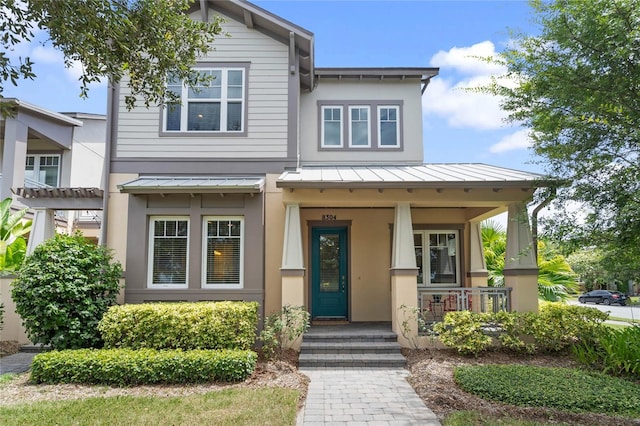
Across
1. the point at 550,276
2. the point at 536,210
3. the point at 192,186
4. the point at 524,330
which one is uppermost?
the point at 192,186

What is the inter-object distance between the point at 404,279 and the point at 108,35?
7275mm

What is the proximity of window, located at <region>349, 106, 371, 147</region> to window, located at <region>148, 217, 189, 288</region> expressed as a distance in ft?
18.1

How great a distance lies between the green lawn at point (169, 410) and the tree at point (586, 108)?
19.3 feet

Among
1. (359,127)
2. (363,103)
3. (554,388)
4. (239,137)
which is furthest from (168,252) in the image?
(554,388)

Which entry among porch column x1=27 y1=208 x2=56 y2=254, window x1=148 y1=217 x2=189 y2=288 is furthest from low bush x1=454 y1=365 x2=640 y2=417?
porch column x1=27 y1=208 x2=56 y2=254

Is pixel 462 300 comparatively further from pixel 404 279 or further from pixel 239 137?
pixel 239 137

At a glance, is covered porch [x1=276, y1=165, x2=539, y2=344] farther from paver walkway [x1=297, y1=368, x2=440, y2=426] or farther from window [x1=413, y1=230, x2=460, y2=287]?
paver walkway [x1=297, y1=368, x2=440, y2=426]

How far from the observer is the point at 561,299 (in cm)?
1373

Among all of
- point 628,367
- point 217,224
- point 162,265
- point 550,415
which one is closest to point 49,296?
point 162,265

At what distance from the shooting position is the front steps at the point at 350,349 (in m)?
8.59

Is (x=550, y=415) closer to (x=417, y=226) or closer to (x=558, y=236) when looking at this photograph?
(x=558, y=236)

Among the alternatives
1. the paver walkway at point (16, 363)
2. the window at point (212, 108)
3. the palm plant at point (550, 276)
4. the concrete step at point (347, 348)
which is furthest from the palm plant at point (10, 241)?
the palm plant at point (550, 276)

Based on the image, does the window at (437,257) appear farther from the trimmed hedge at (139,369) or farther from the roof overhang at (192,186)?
the trimmed hedge at (139,369)

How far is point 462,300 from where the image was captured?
9977mm
